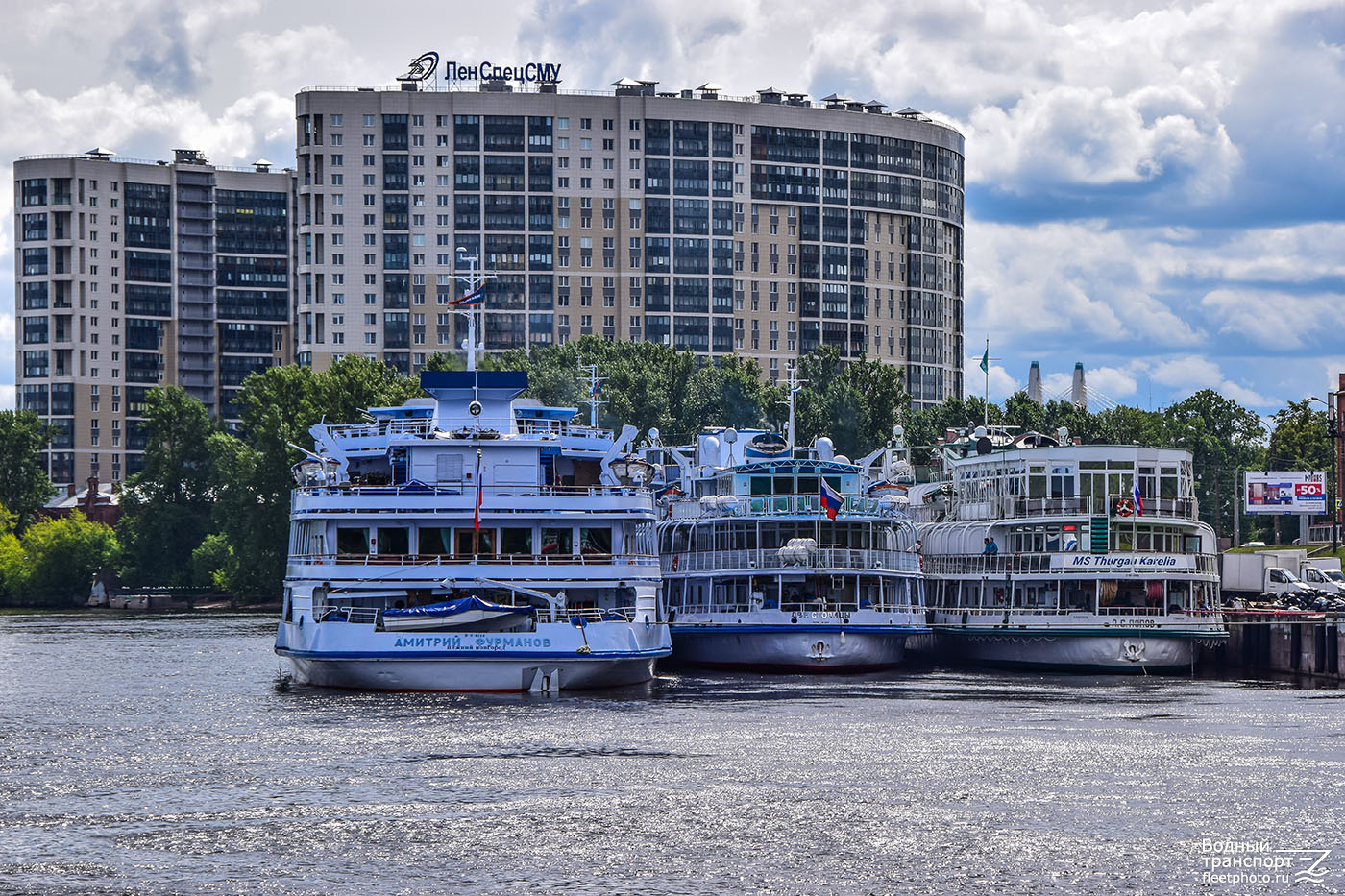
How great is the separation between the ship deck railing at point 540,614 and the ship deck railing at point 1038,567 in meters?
25.5

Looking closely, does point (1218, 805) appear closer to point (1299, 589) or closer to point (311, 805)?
point (311, 805)

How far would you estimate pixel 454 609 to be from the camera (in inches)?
2753

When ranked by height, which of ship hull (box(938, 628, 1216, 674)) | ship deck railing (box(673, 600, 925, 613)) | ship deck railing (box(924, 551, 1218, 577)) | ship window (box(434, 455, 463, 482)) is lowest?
ship hull (box(938, 628, 1216, 674))

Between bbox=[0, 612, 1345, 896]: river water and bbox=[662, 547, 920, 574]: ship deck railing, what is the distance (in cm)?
1144

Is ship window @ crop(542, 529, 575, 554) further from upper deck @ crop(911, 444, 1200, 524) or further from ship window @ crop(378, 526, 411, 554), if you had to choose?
upper deck @ crop(911, 444, 1200, 524)

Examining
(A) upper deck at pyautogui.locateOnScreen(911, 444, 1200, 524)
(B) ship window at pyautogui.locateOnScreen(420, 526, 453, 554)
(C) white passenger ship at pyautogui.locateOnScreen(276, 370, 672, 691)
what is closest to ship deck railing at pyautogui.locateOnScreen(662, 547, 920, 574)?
(A) upper deck at pyautogui.locateOnScreen(911, 444, 1200, 524)

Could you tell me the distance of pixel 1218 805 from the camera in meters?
50.8

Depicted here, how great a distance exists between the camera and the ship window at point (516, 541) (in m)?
74.8

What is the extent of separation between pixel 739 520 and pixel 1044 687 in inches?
686

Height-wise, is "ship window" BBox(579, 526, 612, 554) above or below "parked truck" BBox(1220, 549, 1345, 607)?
above

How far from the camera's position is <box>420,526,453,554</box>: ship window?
74.4m

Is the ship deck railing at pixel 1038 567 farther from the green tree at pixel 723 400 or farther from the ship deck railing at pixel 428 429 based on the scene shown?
the green tree at pixel 723 400

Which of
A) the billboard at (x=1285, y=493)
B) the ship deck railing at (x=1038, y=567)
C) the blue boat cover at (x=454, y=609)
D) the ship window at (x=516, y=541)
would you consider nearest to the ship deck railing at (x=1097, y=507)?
the ship deck railing at (x=1038, y=567)

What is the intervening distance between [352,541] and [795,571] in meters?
21.9
